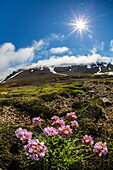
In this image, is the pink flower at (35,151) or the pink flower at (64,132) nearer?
the pink flower at (35,151)

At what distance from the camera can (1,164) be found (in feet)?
10.6

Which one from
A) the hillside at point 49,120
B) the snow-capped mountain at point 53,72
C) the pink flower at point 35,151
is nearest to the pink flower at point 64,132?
the pink flower at point 35,151

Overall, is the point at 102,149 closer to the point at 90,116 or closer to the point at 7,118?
the point at 90,116

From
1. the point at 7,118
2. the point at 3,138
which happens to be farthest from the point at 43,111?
the point at 3,138

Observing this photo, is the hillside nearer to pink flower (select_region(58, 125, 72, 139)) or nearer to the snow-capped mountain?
pink flower (select_region(58, 125, 72, 139))

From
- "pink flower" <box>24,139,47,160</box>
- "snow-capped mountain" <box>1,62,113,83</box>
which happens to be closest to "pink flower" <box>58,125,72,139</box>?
"pink flower" <box>24,139,47,160</box>

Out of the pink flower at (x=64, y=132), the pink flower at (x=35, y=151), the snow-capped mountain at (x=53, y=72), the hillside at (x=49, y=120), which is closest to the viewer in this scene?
the pink flower at (x=35, y=151)

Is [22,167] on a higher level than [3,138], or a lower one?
lower

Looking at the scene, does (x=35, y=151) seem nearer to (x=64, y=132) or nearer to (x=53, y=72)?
(x=64, y=132)

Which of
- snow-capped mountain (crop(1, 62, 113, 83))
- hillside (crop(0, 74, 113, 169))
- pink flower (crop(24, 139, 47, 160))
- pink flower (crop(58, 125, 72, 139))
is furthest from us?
snow-capped mountain (crop(1, 62, 113, 83))

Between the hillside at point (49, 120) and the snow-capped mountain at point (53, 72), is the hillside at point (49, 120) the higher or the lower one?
the lower one

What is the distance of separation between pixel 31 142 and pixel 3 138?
1894 mm

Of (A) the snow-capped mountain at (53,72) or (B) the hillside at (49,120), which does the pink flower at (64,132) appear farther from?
(A) the snow-capped mountain at (53,72)

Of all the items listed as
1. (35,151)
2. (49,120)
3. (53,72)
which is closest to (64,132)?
(35,151)
